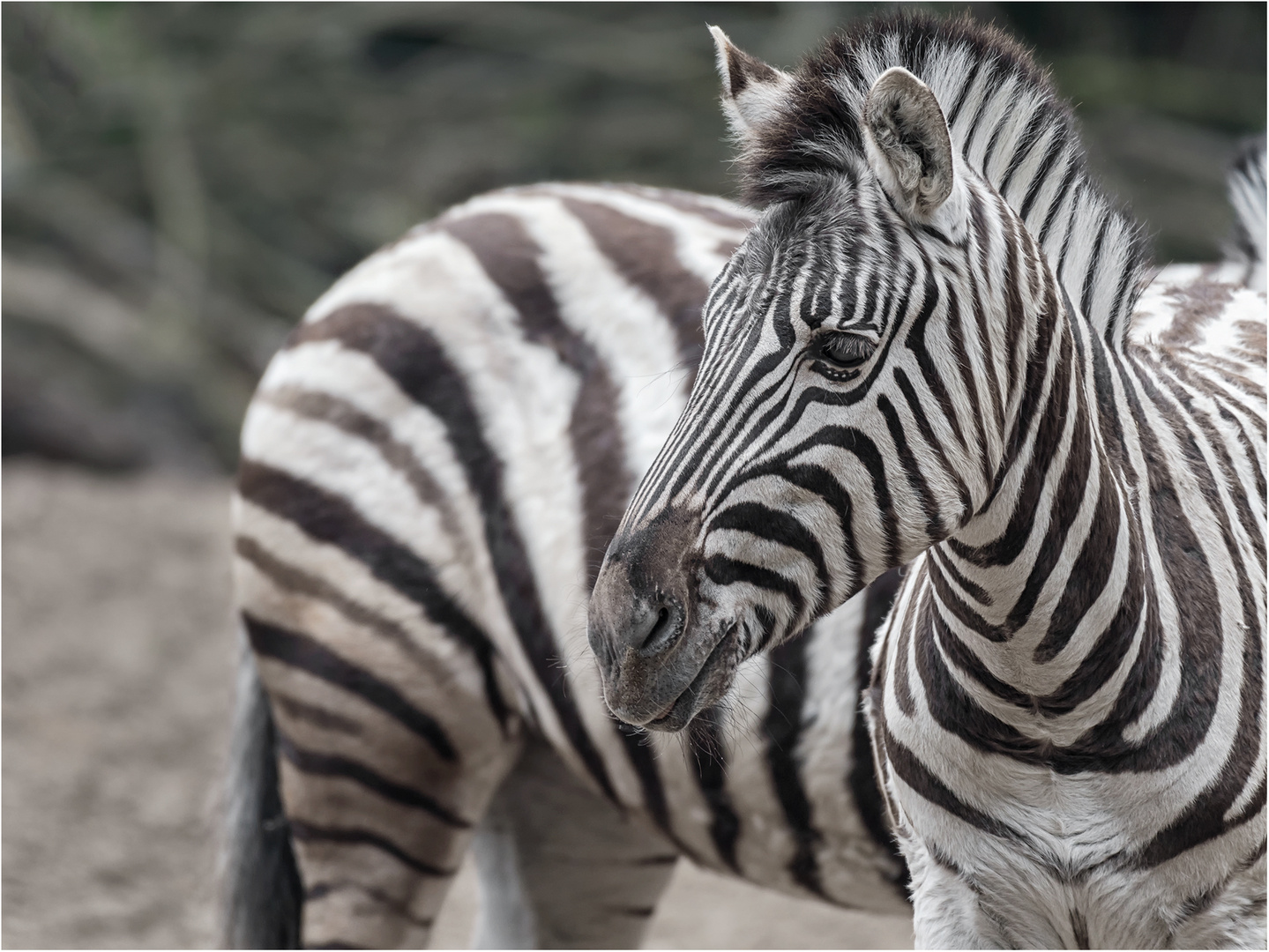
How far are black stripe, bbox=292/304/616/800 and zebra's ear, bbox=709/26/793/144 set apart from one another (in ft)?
4.13

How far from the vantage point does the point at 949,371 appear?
1634mm

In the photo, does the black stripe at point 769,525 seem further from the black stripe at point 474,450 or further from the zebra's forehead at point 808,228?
the black stripe at point 474,450

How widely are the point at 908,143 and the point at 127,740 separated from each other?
5.00m

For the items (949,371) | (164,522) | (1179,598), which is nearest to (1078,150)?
(949,371)

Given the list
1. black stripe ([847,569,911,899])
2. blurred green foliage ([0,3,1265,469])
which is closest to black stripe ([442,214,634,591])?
black stripe ([847,569,911,899])

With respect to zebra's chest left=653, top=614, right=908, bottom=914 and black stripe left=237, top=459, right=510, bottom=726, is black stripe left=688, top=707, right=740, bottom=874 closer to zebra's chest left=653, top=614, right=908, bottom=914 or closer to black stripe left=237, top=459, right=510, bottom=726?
zebra's chest left=653, top=614, right=908, bottom=914

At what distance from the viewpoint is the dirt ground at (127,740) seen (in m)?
4.55

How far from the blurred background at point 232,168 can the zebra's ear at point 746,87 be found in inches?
192

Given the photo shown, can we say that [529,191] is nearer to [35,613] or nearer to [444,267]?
[444,267]

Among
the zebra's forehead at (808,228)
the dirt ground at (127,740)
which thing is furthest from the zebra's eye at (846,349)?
the dirt ground at (127,740)

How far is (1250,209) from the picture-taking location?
9.39 feet

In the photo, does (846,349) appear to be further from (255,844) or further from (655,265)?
(255,844)

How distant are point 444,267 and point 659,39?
23.3 feet

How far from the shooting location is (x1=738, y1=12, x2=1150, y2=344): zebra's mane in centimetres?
178
